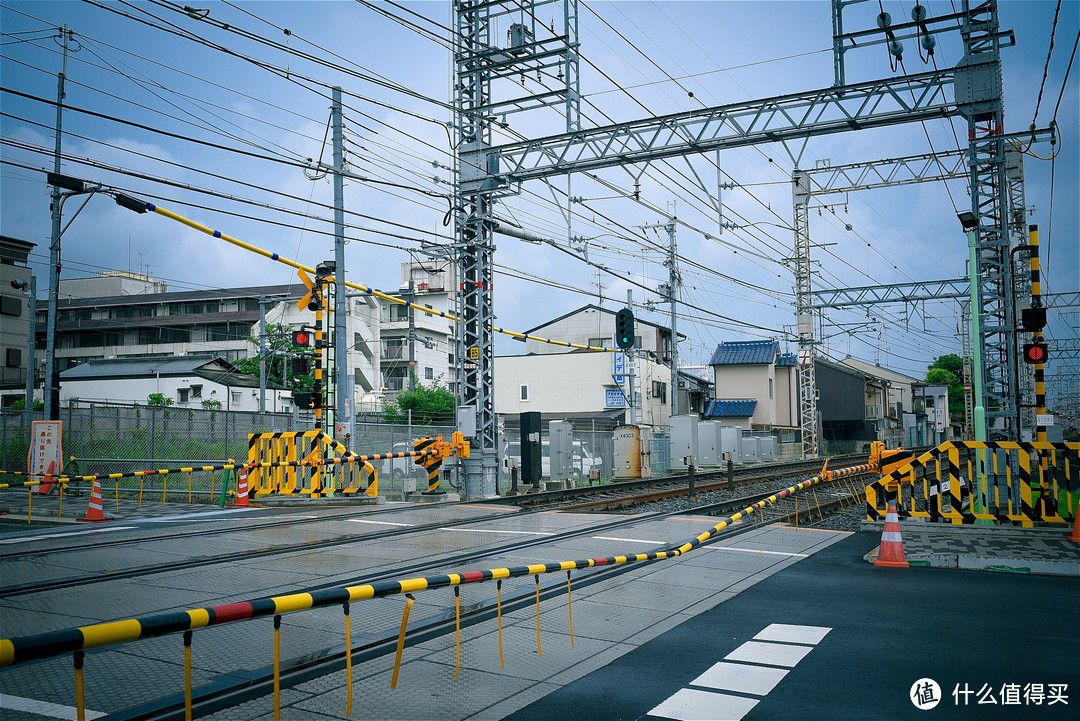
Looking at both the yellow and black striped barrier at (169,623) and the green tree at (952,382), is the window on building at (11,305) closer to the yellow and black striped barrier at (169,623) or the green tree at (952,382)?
the yellow and black striped barrier at (169,623)

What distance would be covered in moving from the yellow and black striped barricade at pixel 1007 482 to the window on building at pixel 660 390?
44.4m

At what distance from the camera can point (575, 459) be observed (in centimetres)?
2942

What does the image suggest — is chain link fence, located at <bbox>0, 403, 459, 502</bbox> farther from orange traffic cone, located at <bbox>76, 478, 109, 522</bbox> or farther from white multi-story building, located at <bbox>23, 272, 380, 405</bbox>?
white multi-story building, located at <bbox>23, 272, 380, 405</bbox>

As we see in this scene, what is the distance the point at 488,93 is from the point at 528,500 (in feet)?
33.9

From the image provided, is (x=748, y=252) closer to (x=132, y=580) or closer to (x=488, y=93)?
(x=488, y=93)

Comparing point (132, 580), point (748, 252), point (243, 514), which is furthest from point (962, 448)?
point (748, 252)

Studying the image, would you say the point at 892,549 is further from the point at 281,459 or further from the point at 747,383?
the point at 747,383

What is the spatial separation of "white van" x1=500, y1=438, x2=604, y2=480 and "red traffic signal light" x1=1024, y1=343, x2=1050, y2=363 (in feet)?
51.3

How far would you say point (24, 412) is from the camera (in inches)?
985

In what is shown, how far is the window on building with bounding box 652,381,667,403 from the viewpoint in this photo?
59.0 meters

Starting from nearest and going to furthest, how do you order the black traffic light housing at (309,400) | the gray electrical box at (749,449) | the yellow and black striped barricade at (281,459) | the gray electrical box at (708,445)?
the black traffic light housing at (309,400)
the yellow and black striped barricade at (281,459)
the gray electrical box at (708,445)
the gray electrical box at (749,449)

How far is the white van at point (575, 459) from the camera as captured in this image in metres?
28.2

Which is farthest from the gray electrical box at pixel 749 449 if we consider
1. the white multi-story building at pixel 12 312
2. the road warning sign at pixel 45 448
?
the white multi-story building at pixel 12 312

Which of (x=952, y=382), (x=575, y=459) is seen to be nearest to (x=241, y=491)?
(x=575, y=459)
